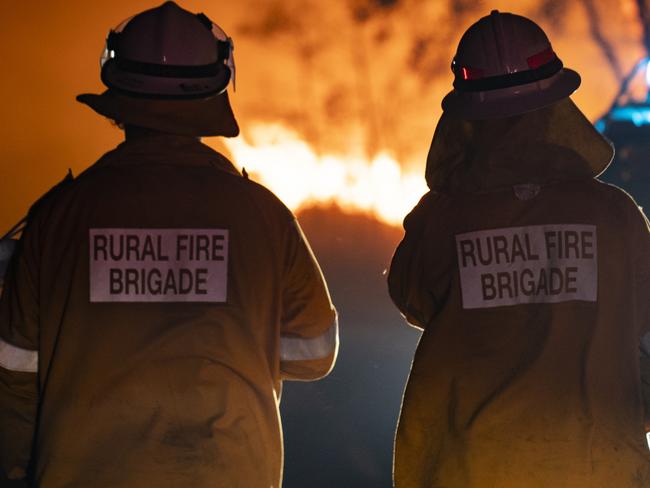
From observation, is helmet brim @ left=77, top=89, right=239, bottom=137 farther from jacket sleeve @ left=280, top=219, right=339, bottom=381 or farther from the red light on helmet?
the red light on helmet

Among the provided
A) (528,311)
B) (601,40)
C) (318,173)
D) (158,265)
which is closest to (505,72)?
(528,311)

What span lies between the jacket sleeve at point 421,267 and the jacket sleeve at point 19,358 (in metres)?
1.21

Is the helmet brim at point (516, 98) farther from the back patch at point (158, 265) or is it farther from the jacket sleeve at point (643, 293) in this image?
the back patch at point (158, 265)

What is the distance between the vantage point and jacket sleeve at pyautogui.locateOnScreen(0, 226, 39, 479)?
350cm

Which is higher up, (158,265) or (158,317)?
(158,265)

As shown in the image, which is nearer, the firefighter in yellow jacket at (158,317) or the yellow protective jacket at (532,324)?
the firefighter in yellow jacket at (158,317)

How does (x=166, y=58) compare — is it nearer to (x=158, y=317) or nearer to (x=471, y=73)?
(x=158, y=317)

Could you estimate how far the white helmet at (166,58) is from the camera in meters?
3.72

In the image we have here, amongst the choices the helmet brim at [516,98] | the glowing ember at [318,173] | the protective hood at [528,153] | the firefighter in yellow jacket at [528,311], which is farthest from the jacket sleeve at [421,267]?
the glowing ember at [318,173]

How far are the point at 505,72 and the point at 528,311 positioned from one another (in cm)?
87

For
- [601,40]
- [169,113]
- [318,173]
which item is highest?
[601,40]

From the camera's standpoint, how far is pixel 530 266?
3568 mm

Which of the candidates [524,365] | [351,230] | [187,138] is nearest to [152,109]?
[187,138]

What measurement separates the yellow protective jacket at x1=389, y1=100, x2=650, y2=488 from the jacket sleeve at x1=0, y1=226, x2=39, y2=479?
1181 millimetres
